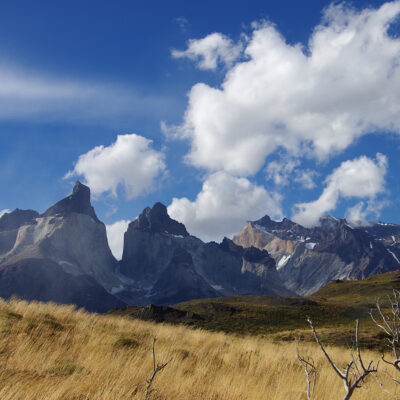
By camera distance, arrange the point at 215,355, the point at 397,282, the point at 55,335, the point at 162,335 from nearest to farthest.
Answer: the point at 55,335 → the point at 215,355 → the point at 162,335 → the point at 397,282

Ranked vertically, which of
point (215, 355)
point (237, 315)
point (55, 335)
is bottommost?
point (237, 315)

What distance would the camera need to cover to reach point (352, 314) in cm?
6525

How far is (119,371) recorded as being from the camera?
753 centimetres

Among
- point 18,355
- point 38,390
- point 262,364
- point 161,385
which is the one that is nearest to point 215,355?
point 262,364

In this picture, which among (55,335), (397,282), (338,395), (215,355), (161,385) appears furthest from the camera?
(397,282)

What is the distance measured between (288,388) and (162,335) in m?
7.65

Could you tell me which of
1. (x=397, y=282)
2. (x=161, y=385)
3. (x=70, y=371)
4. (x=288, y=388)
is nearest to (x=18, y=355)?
(x=70, y=371)

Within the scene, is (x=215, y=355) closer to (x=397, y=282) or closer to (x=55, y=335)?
(x=55, y=335)

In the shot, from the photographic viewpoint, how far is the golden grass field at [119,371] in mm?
5906

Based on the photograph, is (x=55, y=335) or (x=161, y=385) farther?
(x=55, y=335)

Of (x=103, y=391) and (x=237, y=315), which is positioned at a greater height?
(x=103, y=391)

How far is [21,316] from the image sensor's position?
42.0 ft

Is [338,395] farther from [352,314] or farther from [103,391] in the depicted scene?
[352,314]

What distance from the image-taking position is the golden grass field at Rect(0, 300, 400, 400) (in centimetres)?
591
